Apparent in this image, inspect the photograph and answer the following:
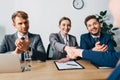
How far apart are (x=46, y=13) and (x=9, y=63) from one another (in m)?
2.52

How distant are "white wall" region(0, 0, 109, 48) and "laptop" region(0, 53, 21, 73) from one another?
93.9 inches

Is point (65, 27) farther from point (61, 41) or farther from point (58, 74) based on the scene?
point (58, 74)

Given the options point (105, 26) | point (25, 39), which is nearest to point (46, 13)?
point (105, 26)

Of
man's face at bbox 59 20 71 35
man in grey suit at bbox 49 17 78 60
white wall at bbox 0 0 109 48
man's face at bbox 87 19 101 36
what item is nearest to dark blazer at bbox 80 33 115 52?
man's face at bbox 87 19 101 36

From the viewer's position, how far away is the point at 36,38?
305 centimetres

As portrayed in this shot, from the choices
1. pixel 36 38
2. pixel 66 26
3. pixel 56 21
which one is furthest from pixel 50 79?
pixel 56 21

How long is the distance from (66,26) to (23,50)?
1.44 metres

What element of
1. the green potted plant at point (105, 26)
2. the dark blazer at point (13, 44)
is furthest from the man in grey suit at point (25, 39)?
the green potted plant at point (105, 26)

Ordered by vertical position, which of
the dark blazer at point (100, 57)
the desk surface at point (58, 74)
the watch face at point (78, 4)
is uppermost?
the watch face at point (78, 4)

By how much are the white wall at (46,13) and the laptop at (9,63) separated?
2.38 metres

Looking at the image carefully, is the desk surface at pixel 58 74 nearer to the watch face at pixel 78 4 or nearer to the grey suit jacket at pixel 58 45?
the grey suit jacket at pixel 58 45

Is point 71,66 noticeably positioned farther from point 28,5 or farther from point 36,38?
point 28,5

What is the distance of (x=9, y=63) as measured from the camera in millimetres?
1953

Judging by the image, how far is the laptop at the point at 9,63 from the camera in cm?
194
